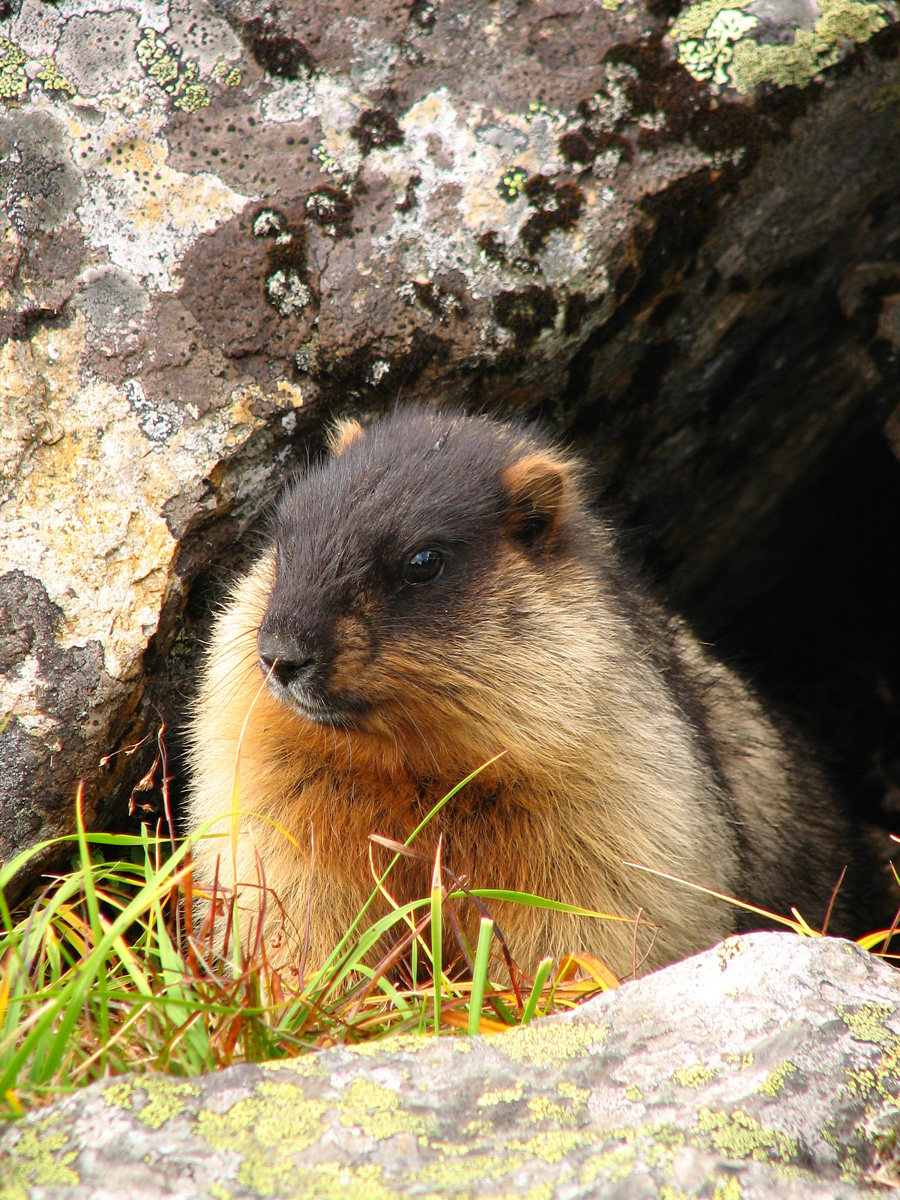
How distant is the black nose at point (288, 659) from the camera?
11.5 ft

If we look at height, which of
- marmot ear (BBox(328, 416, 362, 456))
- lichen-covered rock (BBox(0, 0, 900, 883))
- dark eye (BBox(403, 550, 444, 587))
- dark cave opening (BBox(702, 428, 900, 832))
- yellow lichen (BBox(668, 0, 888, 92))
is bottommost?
dark cave opening (BBox(702, 428, 900, 832))

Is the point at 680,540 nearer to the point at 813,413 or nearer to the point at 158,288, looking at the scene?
the point at 813,413

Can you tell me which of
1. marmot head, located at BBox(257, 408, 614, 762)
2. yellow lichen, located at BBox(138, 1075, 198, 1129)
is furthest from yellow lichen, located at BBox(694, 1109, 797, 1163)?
marmot head, located at BBox(257, 408, 614, 762)

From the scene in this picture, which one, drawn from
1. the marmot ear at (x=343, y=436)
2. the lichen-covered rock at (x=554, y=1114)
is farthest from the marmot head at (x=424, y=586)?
the lichen-covered rock at (x=554, y=1114)

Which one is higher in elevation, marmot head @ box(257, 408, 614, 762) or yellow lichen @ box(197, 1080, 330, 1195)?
marmot head @ box(257, 408, 614, 762)

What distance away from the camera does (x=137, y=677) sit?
4.31 metres

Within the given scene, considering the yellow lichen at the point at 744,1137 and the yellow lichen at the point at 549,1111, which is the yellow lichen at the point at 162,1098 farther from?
the yellow lichen at the point at 744,1137

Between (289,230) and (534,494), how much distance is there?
1.61m

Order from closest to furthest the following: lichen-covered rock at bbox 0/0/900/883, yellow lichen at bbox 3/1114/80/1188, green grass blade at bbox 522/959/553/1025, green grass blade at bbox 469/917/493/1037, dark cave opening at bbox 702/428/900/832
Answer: yellow lichen at bbox 3/1114/80/1188
green grass blade at bbox 469/917/493/1037
green grass blade at bbox 522/959/553/1025
lichen-covered rock at bbox 0/0/900/883
dark cave opening at bbox 702/428/900/832

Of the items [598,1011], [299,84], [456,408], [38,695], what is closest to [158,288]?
[299,84]

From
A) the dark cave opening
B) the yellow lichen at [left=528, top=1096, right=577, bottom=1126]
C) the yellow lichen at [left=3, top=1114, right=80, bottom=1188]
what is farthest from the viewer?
the dark cave opening

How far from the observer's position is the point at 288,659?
352cm

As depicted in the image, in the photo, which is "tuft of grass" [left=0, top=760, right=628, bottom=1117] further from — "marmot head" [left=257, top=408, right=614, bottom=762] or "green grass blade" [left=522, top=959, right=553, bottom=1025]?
"marmot head" [left=257, top=408, right=614, bottom=762]

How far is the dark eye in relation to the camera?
150 inches
